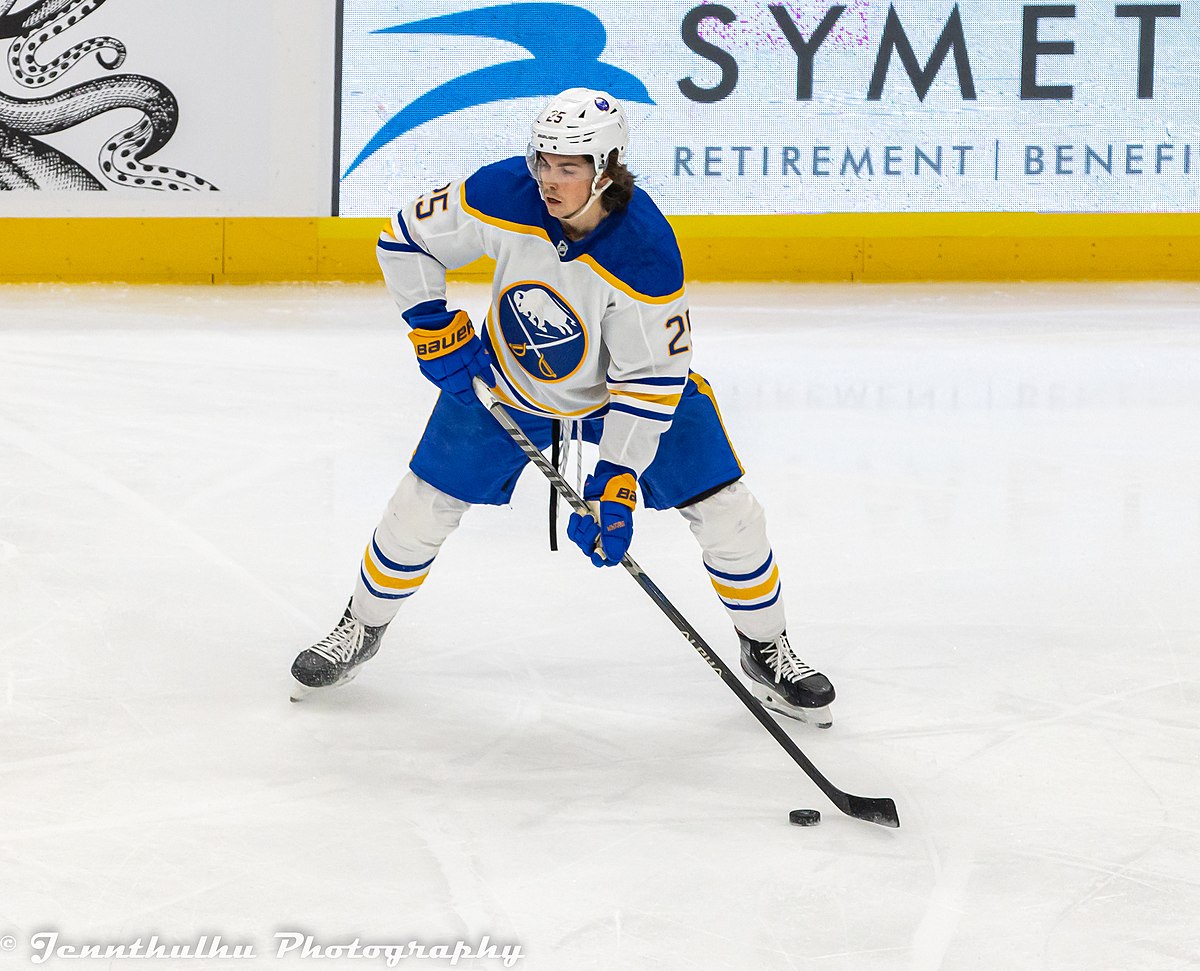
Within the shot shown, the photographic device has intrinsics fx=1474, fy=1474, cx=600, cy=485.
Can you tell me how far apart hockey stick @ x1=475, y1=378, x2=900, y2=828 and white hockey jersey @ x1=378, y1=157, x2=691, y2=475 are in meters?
0.05

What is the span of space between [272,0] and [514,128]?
46.7 inches

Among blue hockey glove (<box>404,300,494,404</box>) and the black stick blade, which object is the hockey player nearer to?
Answer: blue hockey glove (<box>404,300,494,404</box>)

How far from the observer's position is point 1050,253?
678cm

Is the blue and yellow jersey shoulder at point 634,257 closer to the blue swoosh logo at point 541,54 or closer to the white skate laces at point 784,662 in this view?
the white skate laces at point 784,662

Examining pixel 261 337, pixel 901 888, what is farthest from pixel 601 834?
pixel 261 337

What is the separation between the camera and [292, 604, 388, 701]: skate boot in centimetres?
233

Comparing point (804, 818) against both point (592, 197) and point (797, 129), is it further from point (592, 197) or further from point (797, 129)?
point (797, 129)

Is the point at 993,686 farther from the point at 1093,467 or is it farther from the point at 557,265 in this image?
the point at 1093,467

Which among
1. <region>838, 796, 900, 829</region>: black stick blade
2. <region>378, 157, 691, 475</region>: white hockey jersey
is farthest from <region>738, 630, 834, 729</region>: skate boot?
<region>378, 157, 691, 475</region>: white hockey jersey

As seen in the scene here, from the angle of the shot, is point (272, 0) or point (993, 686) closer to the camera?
point (993, 686)

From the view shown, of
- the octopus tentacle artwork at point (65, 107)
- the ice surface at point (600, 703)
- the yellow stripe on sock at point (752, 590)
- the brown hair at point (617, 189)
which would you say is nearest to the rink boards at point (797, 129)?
the octopus tentacle artwork at point (65, 107)

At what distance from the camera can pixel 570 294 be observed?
2066 millimetres

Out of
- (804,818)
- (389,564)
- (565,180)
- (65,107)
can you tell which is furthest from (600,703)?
(65,107)

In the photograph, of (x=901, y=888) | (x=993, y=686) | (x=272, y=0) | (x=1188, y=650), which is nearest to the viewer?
(x=901, y=888)
